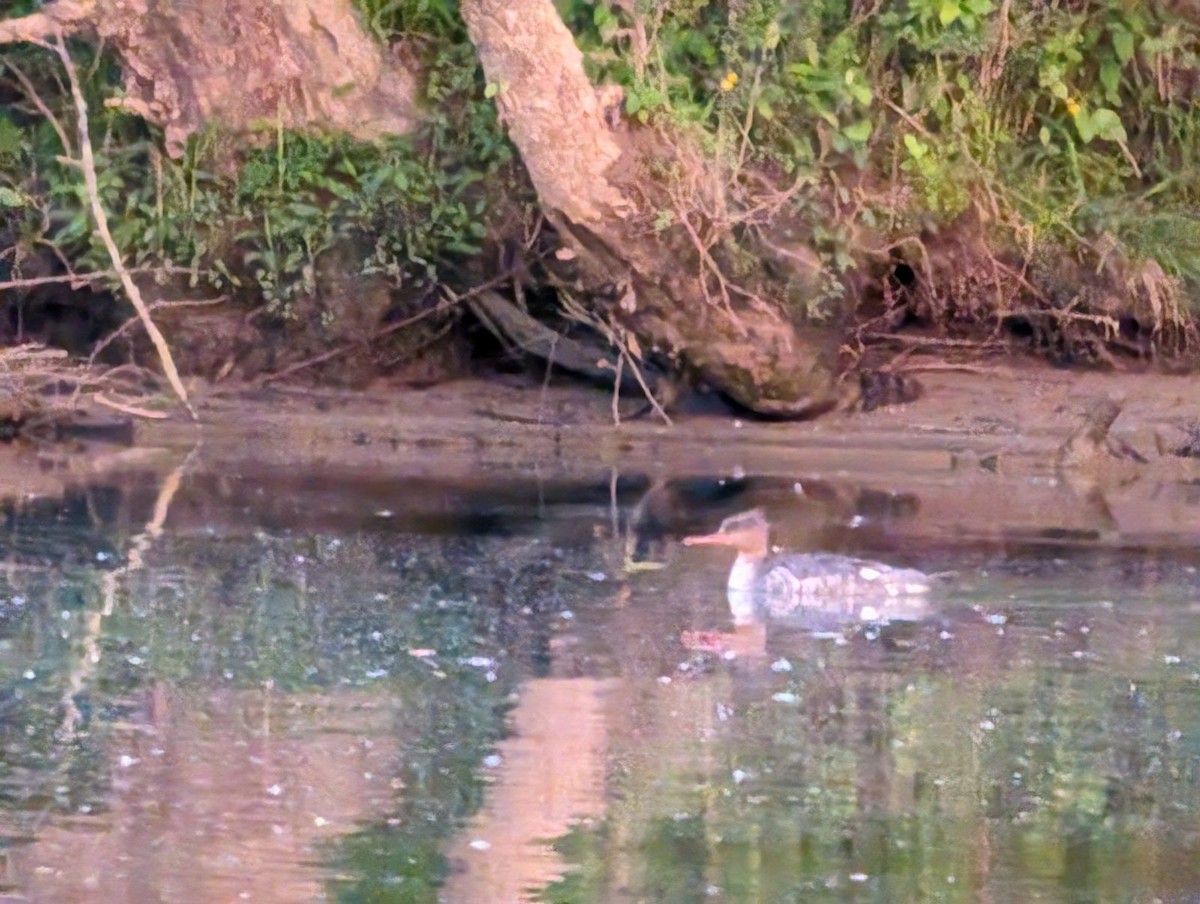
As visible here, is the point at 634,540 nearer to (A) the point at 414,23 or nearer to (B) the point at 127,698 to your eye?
(B) the point at 127,698

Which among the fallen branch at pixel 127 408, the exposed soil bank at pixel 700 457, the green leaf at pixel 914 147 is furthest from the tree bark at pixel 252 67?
the green leaf at pixel 914 147

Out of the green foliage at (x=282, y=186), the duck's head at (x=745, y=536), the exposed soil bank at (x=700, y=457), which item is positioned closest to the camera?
the duck's head at (x=745, y=536)

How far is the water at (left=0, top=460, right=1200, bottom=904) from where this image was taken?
16.6 feet

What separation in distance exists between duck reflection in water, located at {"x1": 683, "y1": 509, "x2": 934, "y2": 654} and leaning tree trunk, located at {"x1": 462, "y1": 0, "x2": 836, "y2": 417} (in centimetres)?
388

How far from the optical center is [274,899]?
15.7ft

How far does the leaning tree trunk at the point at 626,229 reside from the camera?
11.0 metres

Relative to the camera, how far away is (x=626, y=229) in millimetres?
11727

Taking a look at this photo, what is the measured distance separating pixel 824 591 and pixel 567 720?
1.90 metres

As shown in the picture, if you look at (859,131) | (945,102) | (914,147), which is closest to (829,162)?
(859,131)

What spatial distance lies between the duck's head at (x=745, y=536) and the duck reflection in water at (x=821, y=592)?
0.30ft

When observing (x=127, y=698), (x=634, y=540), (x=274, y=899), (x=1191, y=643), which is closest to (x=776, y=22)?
(x=634, y=540)

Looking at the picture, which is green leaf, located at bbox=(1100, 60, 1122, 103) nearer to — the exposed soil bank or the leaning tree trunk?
the exposed soil bank

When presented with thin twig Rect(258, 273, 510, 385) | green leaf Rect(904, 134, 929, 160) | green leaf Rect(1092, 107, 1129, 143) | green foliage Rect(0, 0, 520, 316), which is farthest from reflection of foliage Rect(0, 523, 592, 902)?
green leaf Rect(1092, 107, 1129, 143)

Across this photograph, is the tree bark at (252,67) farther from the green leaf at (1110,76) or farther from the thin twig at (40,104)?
the green leaf at (1110,76)
